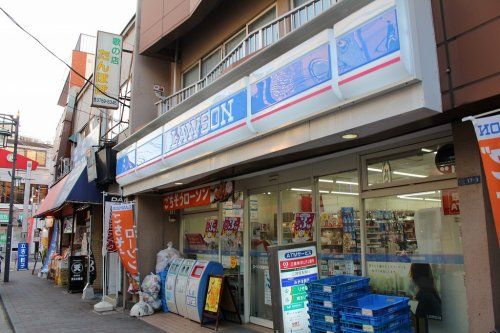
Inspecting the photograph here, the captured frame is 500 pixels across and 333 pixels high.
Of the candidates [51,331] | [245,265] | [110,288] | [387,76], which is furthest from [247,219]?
[110,288]

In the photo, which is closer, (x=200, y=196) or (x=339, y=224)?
(x=339, y=224)

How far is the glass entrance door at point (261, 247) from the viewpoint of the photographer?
8.97 meters

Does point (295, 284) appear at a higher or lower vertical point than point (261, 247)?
lower

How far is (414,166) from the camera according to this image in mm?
6199

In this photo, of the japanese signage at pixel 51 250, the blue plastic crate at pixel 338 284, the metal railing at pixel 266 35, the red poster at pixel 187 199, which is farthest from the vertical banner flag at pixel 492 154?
the japanese signage at pixel 51 250

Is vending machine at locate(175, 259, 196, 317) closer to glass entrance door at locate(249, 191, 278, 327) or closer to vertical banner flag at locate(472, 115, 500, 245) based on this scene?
glass entrance door at locate(249, 191, 278, 327)

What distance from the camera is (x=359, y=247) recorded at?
22.9 feet

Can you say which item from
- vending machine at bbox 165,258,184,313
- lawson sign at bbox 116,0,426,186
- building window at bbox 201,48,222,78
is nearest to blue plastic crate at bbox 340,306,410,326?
lawson sign at bbox 116,0,426,186

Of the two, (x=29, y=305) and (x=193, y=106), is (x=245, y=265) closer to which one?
(x=193, y=106)

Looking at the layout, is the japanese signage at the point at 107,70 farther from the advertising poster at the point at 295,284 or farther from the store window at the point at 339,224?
the advertising poster at the point at 295,284

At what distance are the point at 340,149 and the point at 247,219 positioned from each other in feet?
11.1

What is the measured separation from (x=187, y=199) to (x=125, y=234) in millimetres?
1892

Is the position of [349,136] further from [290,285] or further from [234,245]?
[234,245]

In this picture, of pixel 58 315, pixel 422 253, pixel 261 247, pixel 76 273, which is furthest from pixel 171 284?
pixel 76 273
